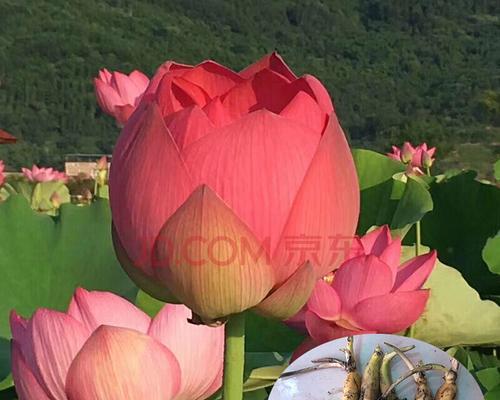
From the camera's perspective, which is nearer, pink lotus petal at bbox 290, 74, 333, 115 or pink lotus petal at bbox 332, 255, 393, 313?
pink lotus petal at bbox 290, 74, 333, 115

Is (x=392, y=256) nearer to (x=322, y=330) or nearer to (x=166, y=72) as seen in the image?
(x=322, y=330)

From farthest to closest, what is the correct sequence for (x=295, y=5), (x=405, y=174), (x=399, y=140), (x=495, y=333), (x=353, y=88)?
(x=295, y=5) < (x=353, y=88) < (x=399, y=140) < (x=405, y=174) < (x=495, y=333)

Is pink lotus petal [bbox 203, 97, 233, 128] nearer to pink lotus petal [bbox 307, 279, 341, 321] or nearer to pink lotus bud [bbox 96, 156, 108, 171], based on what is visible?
pink lotus petal [bbox 307, 279, 341, 321]

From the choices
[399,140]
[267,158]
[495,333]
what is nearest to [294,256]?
[267,158]

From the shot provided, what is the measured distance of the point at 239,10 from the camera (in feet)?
119

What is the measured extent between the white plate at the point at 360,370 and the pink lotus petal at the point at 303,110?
0.09 metres

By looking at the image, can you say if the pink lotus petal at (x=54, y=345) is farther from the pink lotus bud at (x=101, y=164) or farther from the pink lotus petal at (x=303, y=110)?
the pink lotus bud at (x=101, y=164)

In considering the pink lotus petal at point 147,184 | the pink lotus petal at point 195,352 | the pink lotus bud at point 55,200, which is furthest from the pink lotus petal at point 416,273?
the pink lotus bud at point 55,200

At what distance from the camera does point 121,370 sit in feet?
1.25

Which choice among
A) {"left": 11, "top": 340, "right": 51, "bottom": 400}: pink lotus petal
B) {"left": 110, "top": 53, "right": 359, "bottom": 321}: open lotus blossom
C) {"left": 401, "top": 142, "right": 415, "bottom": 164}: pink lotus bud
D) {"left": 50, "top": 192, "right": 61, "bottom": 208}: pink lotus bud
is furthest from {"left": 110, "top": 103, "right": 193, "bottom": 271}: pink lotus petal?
{"left": 50, "top": 192, "right": 61, "bottom": 208}: pink lotus bud

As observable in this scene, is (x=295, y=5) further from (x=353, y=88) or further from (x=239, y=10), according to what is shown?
(x=353, y=88)

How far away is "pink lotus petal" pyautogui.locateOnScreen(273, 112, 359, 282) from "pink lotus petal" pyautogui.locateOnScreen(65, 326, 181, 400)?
0.29 ft

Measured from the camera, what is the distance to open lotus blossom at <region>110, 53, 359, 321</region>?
0.32 m

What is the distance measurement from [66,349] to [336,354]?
137 mm
